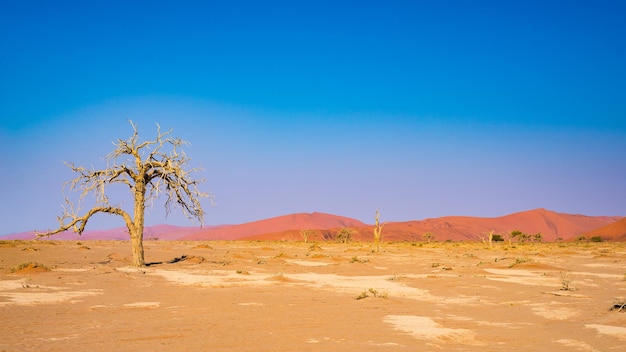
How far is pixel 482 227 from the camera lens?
559 ft

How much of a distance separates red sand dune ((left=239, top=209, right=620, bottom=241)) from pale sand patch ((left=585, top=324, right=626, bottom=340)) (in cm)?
12611

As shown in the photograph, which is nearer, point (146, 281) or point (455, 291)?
point (455, 291)

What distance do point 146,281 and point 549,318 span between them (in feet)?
45.7

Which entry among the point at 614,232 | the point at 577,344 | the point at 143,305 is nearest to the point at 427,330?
the point at 577,344

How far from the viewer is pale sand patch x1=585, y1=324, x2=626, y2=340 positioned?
9336mm

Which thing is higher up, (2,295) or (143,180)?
(143,180)

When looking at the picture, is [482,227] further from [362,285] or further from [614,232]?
[362,285]

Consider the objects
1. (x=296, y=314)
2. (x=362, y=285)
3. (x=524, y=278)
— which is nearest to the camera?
(x=296, y=314)

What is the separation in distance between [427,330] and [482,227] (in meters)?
171

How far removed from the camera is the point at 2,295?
13.8m

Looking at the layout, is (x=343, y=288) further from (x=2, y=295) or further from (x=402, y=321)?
(x=2, y=295)

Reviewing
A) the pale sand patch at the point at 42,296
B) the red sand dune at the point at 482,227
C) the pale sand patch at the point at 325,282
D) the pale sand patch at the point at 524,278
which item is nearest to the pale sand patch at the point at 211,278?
the pale sand patch at the point at 325,282

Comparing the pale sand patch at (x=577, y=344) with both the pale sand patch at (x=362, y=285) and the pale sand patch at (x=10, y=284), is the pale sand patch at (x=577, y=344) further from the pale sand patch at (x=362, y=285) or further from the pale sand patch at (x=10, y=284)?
the pale sand patch at (x=10, y=284)

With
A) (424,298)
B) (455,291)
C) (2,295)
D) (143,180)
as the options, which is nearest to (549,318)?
(424,298)
